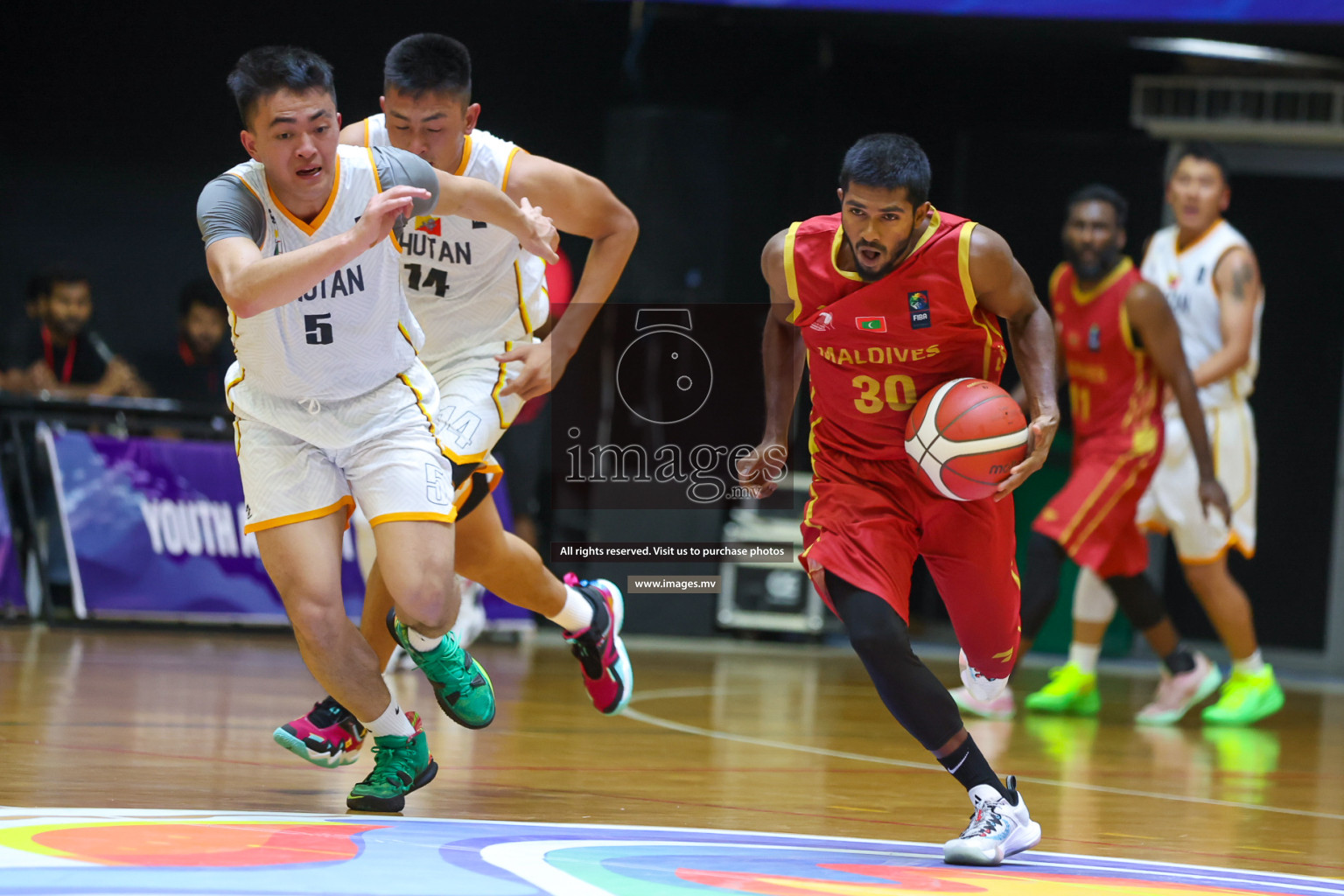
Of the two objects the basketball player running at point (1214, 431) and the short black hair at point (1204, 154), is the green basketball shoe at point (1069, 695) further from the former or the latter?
the short black hair at point (1204, 154)

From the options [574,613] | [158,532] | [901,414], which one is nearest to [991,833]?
[901,414]

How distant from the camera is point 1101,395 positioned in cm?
699

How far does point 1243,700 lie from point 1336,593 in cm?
273

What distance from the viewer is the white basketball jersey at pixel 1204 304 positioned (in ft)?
23.9

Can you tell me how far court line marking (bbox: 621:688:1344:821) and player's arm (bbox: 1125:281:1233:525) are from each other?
6.37 ft

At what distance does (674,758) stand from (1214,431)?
3381mm

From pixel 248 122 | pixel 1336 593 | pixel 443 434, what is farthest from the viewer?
pixel 1336 593

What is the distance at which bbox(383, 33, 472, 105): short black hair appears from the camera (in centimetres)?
427

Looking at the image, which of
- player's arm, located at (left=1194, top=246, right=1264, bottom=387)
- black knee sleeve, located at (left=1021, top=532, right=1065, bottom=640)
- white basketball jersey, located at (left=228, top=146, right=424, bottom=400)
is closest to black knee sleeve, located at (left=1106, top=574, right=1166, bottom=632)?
black knee sleeve, located at (left=1021, top=532, right=1065, bottom=640)

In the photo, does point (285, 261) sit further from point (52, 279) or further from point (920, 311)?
point (52, 279)

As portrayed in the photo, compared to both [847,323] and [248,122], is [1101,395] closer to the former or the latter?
[847,323]

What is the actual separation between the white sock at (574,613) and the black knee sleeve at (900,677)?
1.46 metres

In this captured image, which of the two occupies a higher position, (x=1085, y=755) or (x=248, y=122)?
(x=248, y=122)

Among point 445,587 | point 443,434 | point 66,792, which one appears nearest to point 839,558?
point 445,587
